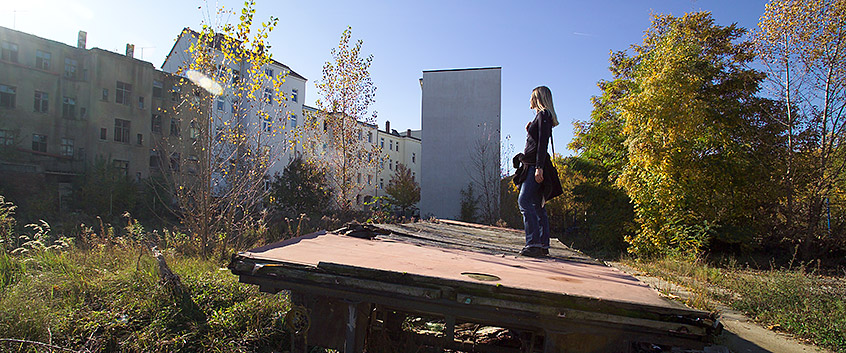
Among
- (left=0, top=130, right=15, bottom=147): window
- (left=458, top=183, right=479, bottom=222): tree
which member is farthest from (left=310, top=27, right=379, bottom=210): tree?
(left=0, top=130, right=15, bottom=147): window

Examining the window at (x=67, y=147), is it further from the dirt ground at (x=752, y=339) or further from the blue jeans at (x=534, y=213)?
the dirt ground at (x=752, y=339)

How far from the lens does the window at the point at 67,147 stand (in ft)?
92.0

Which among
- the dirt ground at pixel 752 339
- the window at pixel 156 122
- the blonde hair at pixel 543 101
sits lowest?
the dirt ground at pixel 752 339

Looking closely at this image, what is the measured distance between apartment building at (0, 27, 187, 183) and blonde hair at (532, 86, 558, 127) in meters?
26.6

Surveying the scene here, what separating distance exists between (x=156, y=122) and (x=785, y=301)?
120 feet

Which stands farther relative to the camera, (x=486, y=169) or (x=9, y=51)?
(x=486, y=169)

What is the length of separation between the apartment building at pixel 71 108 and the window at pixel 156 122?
→ 7 centimetres

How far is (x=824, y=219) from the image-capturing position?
1384 centimetres

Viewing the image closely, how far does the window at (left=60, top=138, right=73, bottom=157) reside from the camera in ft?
92.0

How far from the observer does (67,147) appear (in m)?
28.2

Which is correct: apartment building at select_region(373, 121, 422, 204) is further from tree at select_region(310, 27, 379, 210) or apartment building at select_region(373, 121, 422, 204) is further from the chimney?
tree at select_region(310, 27, 379, 210)

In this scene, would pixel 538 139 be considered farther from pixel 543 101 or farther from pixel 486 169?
pixel 486 169

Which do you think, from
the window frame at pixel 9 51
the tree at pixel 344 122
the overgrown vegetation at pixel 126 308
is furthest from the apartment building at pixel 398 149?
the overgrown vegetation at pixel 126 308

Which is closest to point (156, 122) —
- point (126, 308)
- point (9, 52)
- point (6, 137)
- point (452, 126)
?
point (6, 137)
